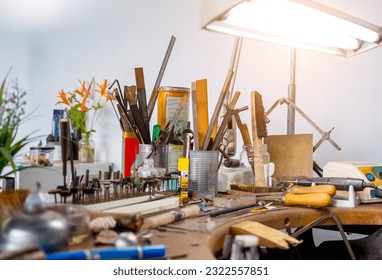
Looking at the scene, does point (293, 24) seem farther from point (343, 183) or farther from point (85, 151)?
point (85, 151)

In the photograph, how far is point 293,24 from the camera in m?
1.06

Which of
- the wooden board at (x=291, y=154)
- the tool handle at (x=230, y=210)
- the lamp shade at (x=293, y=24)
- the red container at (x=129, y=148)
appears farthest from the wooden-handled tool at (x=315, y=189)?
the red container at (x=129, y=148)

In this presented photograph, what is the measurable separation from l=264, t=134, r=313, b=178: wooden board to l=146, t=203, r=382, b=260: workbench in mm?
245

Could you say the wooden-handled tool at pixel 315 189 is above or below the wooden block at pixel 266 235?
above

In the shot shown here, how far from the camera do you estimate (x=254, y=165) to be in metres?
1.21

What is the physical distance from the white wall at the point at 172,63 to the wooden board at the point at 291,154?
1.43 ft

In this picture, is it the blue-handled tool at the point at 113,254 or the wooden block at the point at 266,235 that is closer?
the blue-handled tool at the point at 113,254

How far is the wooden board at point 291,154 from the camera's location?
4.08 feet

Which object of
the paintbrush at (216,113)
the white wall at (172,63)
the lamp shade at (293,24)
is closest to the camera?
the lamp shade at (293,24)

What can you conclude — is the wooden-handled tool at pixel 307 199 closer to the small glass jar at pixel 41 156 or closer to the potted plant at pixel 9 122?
the potted plant at pixel 9 122

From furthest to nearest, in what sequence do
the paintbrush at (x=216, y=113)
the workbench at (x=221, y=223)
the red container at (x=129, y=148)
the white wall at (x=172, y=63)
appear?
the white wall at (x=172, y=63) → the red container at (x=129, y=148) → the paintbrush at (x=216, y=113) → the workbench at (x=221, y=223)

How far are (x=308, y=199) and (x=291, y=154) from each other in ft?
1.12

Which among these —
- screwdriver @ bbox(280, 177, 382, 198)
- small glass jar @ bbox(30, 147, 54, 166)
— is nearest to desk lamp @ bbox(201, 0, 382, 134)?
screwdriver @ bbox(280, 177, 382, 198)
